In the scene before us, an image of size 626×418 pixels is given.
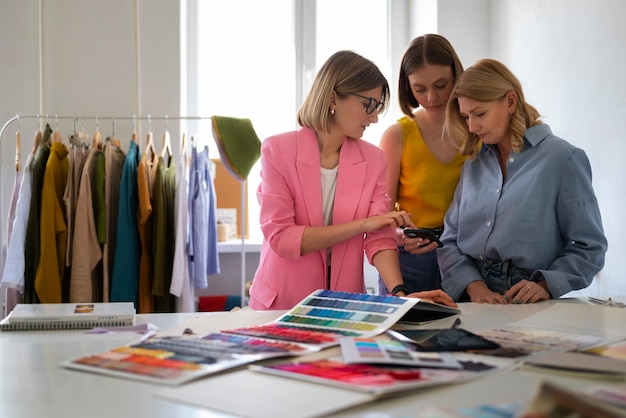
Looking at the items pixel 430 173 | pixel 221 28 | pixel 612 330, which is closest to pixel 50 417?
pixel 612 330

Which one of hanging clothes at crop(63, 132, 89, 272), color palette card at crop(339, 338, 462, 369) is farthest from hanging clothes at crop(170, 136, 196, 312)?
color palette card at crop(339, 338, 462, 369)

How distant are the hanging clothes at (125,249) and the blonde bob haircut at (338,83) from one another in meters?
1.52

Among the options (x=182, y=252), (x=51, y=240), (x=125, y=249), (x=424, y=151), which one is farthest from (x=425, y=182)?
(x=51, y=240)

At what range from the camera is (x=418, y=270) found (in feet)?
8.03

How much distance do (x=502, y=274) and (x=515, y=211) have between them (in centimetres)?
18

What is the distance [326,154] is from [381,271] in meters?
0.41

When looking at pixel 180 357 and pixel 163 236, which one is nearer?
pixel 180 357

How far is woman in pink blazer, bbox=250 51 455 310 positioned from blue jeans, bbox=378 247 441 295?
29 centimetres

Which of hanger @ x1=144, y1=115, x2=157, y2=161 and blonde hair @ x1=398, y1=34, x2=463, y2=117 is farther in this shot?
hanger @ x1=144, y1=115, x2=157, y2=161

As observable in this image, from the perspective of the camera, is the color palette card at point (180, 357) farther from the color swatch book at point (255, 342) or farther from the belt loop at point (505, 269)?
the belt loop at point (505, 269)

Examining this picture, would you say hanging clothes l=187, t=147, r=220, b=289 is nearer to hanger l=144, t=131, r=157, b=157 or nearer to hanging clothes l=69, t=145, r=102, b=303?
hanger l=144, t=131, r=157, b=157

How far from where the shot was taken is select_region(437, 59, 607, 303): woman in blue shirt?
6.54 feet

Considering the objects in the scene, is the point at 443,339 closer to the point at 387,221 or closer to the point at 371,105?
the point at 387,221

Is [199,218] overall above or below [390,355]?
above
